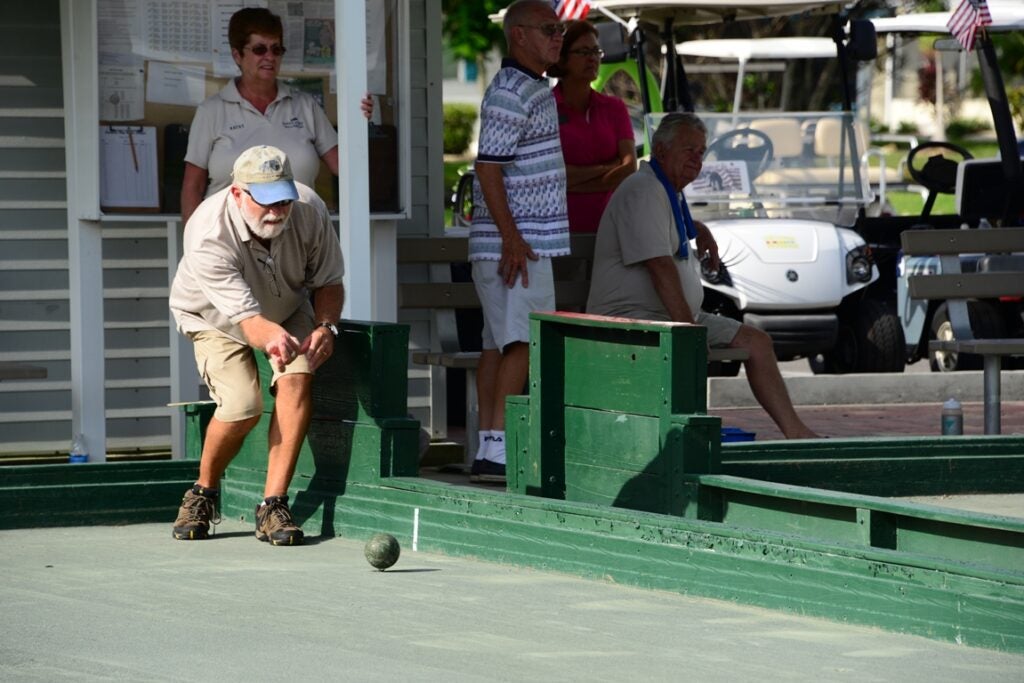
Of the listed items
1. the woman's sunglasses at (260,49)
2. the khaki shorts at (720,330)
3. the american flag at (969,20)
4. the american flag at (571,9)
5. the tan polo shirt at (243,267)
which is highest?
the american flag at (571,9)

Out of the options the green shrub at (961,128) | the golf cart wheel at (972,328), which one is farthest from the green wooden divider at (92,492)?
the green shrub at (961,128)

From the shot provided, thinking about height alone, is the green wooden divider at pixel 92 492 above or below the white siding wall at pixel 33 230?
below

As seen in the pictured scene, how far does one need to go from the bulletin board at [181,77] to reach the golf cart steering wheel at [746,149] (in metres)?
5.34

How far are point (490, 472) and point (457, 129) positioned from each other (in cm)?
3719

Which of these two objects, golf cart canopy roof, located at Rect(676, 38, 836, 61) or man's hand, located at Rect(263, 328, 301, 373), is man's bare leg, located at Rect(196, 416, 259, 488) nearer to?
man's hand, located at Rect(263, 328, 301, 373)

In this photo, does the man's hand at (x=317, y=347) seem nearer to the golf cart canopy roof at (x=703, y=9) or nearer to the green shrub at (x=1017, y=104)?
the golf cart canopy roof at (x=703, y=9)

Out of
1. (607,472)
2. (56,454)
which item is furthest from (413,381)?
(607,472)

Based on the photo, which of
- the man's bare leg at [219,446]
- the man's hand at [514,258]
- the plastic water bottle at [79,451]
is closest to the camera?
the man's bare leg at [219,446]

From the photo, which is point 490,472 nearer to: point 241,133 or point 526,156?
point 526,156

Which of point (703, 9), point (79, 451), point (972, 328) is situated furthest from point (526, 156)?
point (703, 9)

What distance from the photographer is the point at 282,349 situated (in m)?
6.94

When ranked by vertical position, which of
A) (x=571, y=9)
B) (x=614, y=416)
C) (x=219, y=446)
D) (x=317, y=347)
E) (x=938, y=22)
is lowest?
(x=219, y=446)

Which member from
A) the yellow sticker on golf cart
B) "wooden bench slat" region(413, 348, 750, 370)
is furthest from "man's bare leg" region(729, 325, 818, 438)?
the yellow sticker on golf cart

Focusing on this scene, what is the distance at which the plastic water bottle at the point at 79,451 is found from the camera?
886cm
